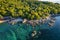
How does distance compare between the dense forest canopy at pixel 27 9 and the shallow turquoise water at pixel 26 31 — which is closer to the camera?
the shallow turquoise water at pixel 26 31

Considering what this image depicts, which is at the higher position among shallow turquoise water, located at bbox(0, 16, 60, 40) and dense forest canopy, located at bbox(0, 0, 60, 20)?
dense forest canopy, located at bbox(0, 0, 60, 20)

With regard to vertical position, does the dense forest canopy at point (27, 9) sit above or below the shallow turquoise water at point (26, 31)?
above

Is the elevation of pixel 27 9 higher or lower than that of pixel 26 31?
higher

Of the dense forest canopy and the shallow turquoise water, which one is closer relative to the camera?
the shallow turquoise water

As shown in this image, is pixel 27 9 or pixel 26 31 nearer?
pixel 26 31
